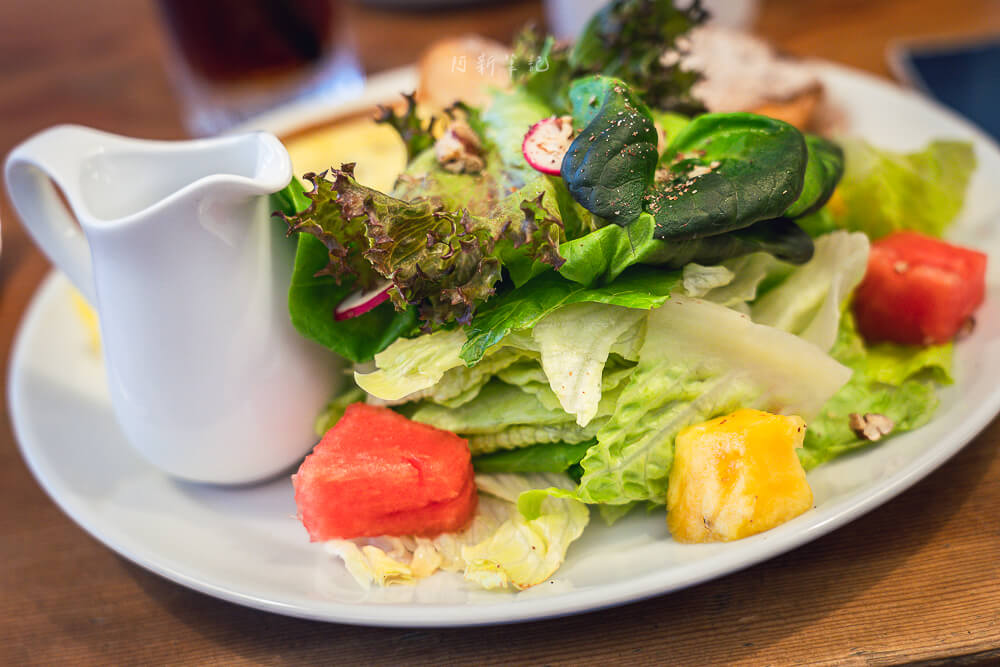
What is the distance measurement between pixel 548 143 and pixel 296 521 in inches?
32.8

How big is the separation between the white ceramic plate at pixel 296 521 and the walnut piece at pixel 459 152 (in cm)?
70

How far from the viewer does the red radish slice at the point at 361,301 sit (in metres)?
1.40

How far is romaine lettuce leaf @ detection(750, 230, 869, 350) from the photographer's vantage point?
1472 millimetres

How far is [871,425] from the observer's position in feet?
4.53

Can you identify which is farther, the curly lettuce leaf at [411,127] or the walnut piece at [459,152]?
the curly lettuce leaf at [411,127]

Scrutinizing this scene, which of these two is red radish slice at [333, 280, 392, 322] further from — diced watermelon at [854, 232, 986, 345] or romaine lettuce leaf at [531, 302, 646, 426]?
diced watermelon at [854, 232, 986, 345]

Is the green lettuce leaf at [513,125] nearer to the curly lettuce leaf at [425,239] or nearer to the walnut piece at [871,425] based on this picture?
the curly lettuce leaf at [425,239]

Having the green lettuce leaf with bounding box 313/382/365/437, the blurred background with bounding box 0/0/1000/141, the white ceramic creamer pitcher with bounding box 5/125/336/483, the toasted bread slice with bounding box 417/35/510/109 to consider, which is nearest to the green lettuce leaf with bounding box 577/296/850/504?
the green lettuce leaf with bounding box 313/382/365/437

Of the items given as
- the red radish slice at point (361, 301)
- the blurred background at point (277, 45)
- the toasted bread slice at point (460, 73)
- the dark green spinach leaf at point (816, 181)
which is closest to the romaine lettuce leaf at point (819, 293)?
the dark green spinach leaf at point (816, 181)

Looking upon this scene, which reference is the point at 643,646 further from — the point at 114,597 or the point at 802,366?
the point at 114,597

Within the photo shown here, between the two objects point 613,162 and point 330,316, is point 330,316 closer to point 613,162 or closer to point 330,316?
point 330,316

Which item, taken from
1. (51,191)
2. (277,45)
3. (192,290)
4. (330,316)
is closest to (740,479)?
(330,316)

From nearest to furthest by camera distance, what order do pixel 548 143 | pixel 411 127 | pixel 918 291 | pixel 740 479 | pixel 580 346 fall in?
pixel 740 479
pixel 580 346
pixel 548 143
pixel 918 291
pixel 411 127

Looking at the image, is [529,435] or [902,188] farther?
[902,188]
